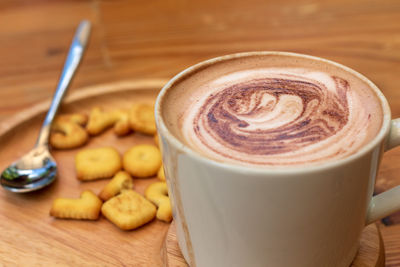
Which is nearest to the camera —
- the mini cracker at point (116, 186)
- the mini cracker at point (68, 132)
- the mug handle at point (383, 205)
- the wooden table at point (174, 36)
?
the mug handle at point (383, 205)

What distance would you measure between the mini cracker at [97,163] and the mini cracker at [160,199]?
10cm

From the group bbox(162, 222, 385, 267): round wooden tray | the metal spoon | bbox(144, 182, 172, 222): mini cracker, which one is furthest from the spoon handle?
bbox(162, 222, 385, 267): round wooden tray

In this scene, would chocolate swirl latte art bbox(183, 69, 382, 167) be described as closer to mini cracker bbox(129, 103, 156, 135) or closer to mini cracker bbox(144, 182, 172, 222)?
mini cracker bbox(144, 182, 172, 222)

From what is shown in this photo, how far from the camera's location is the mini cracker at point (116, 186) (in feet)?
3.16

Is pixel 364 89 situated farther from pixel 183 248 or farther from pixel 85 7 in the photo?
pixel 85 7

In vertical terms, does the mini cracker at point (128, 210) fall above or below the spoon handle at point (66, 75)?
below

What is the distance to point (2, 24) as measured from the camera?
1.75 m

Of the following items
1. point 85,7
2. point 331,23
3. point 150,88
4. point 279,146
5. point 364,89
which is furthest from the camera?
point 85,7

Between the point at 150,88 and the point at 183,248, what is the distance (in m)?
0.61

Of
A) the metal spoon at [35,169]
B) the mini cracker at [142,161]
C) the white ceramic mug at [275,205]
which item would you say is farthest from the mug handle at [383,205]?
the metal spoon at [35,169]

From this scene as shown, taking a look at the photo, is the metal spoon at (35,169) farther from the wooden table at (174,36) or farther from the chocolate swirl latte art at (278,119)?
the chocolate swirl latte art at (278,119)

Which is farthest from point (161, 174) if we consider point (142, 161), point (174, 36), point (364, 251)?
point (174, 36)

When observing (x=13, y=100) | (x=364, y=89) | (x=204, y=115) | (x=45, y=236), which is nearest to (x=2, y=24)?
(x=13, y=100)

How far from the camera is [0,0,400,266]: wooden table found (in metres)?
1.40
